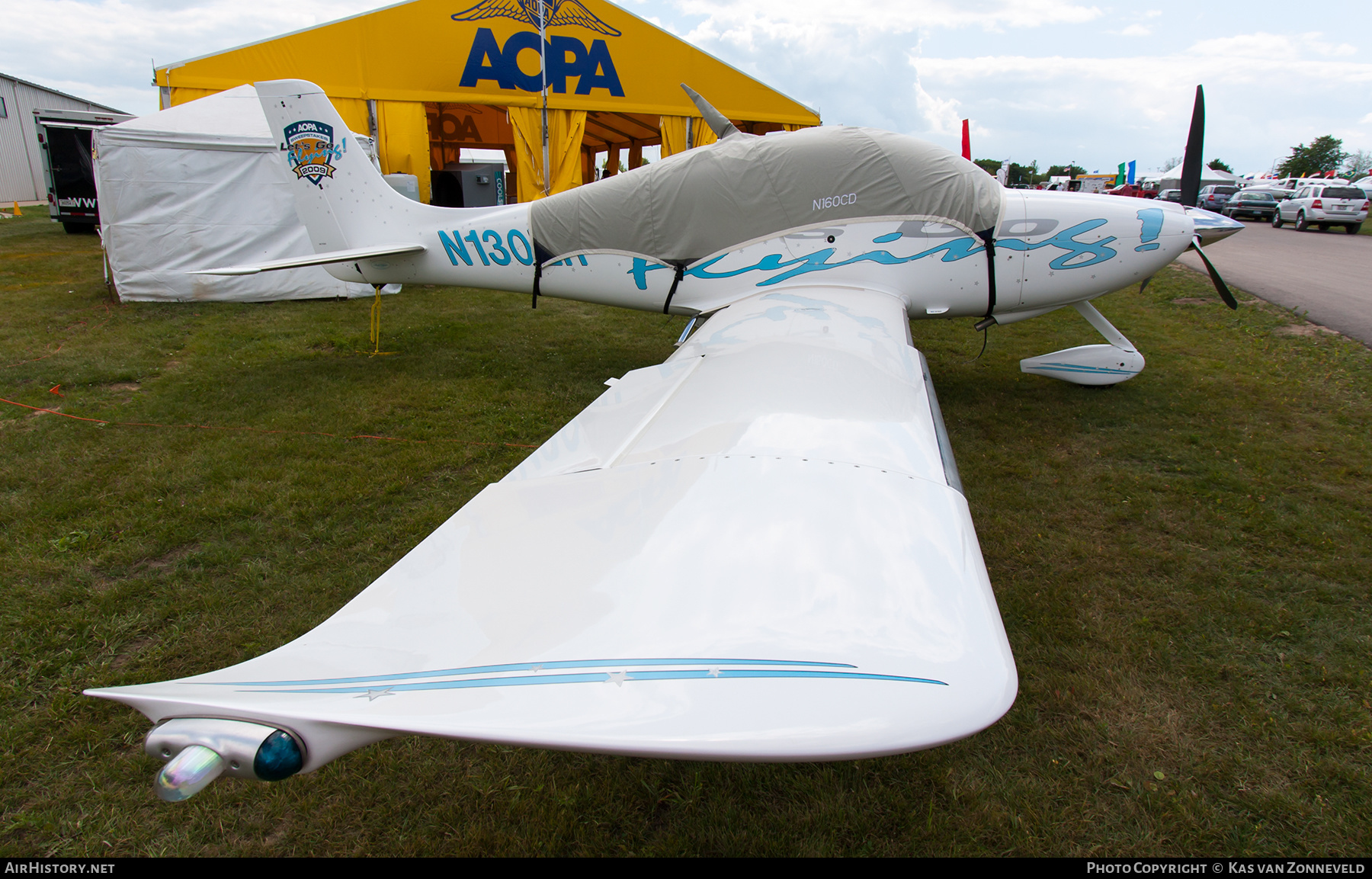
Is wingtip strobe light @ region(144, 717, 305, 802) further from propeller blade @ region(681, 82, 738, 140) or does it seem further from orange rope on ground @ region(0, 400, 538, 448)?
propeller blade @ region(681, 82, 738, 140)

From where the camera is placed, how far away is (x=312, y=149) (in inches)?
222

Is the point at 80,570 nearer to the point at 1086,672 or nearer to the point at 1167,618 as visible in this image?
the point at 1086,672

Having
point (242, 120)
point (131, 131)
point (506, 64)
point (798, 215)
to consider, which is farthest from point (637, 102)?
point (798, 215)

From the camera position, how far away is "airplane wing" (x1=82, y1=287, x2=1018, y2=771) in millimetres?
1013

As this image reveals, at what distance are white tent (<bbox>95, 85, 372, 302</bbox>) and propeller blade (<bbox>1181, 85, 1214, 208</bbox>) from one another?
8515 mm

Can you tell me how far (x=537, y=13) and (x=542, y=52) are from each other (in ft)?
2.45

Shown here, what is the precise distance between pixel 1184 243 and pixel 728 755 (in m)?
5.77

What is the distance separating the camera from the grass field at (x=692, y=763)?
1.96 metres

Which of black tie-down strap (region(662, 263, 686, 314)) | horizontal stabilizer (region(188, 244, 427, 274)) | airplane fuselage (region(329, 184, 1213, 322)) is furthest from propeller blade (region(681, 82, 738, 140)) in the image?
horizontal stabilizer (region(188, 244, 427, 274))

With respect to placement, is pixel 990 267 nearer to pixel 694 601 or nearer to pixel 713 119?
pixel 713 119

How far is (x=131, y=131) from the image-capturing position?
7.89 m

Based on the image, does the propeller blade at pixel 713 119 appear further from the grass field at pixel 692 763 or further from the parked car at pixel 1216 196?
the parked car at pixel 1216 196

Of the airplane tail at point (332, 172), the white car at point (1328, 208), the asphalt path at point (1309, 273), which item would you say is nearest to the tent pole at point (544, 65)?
the airplane tail at point (332, 172)

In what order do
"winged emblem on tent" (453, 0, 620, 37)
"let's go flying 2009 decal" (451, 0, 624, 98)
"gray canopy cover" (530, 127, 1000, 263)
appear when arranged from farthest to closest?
"let's go flying 2009 decal" (451, 0, 624, 98)
"winged emblem on tent" (453, 0, 620, 37)
"gray canopy cover" (530, 127, 1000, 263)
